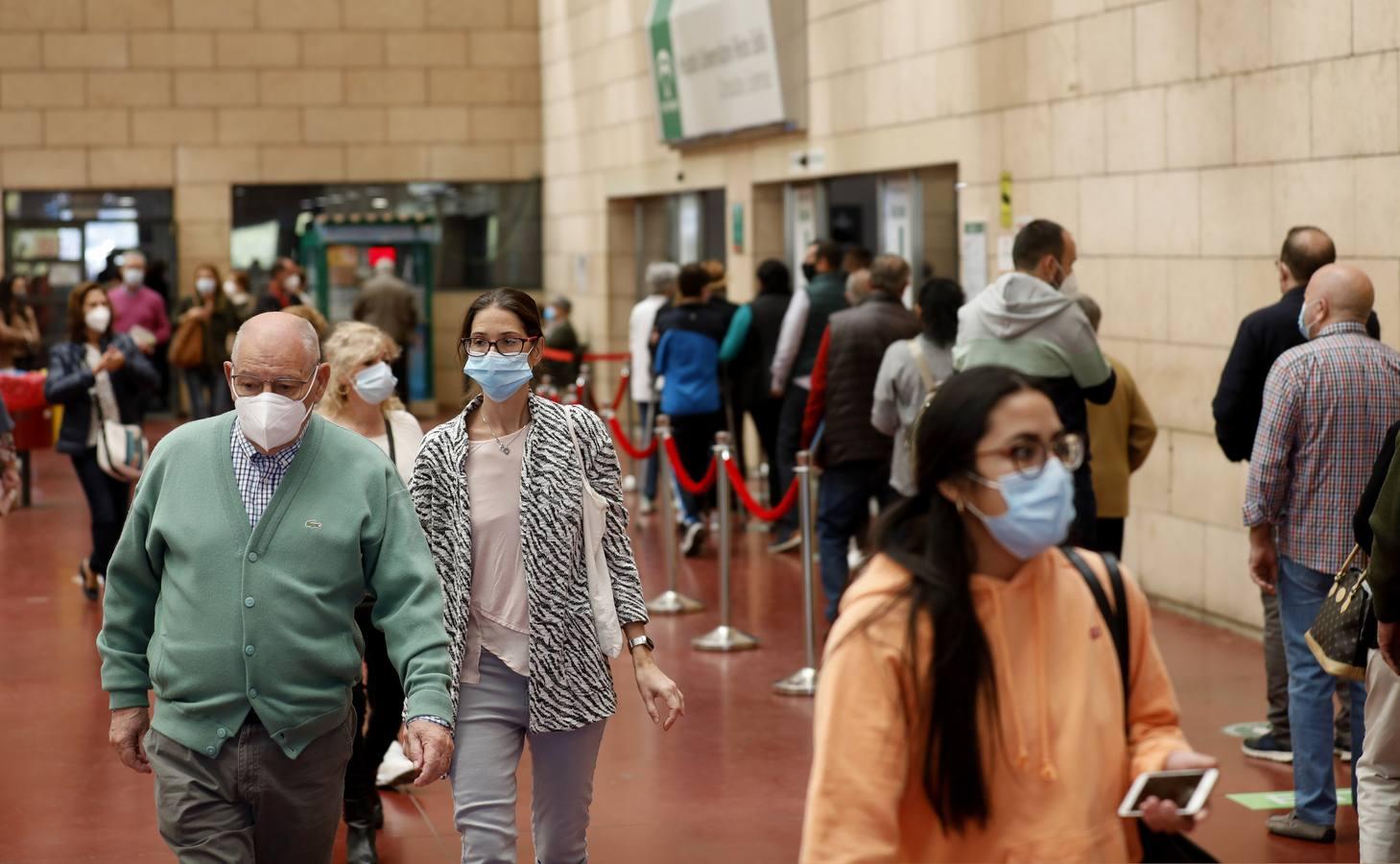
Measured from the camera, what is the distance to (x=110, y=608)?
407 centimetres

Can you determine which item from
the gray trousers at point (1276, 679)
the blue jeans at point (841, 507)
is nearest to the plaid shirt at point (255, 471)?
the gray trousers at point (1276, 679)

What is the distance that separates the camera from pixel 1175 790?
279cm

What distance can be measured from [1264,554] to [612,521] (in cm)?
268

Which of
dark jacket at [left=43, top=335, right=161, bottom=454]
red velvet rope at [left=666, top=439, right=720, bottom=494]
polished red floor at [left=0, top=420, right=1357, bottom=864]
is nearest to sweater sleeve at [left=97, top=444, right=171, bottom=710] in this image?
polished red floor at [left=0, top=420, right=1357, bottom=864]

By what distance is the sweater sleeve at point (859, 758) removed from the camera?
2.71m

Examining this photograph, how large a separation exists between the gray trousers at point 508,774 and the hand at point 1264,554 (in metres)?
2.71

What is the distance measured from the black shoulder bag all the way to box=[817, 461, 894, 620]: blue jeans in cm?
672

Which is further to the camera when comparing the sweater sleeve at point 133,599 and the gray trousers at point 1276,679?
the gray trousers at point 1276,679

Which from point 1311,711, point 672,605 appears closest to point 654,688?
point 1311,711

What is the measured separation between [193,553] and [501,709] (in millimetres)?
974

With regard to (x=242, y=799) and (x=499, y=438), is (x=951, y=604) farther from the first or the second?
(x=499, y=438)

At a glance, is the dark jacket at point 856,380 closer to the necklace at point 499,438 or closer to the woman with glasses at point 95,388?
the woman with glasses at point 95,388

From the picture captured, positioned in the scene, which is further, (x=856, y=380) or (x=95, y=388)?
(x=95, y=388)

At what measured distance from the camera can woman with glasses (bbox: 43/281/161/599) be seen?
1116 centimetres
